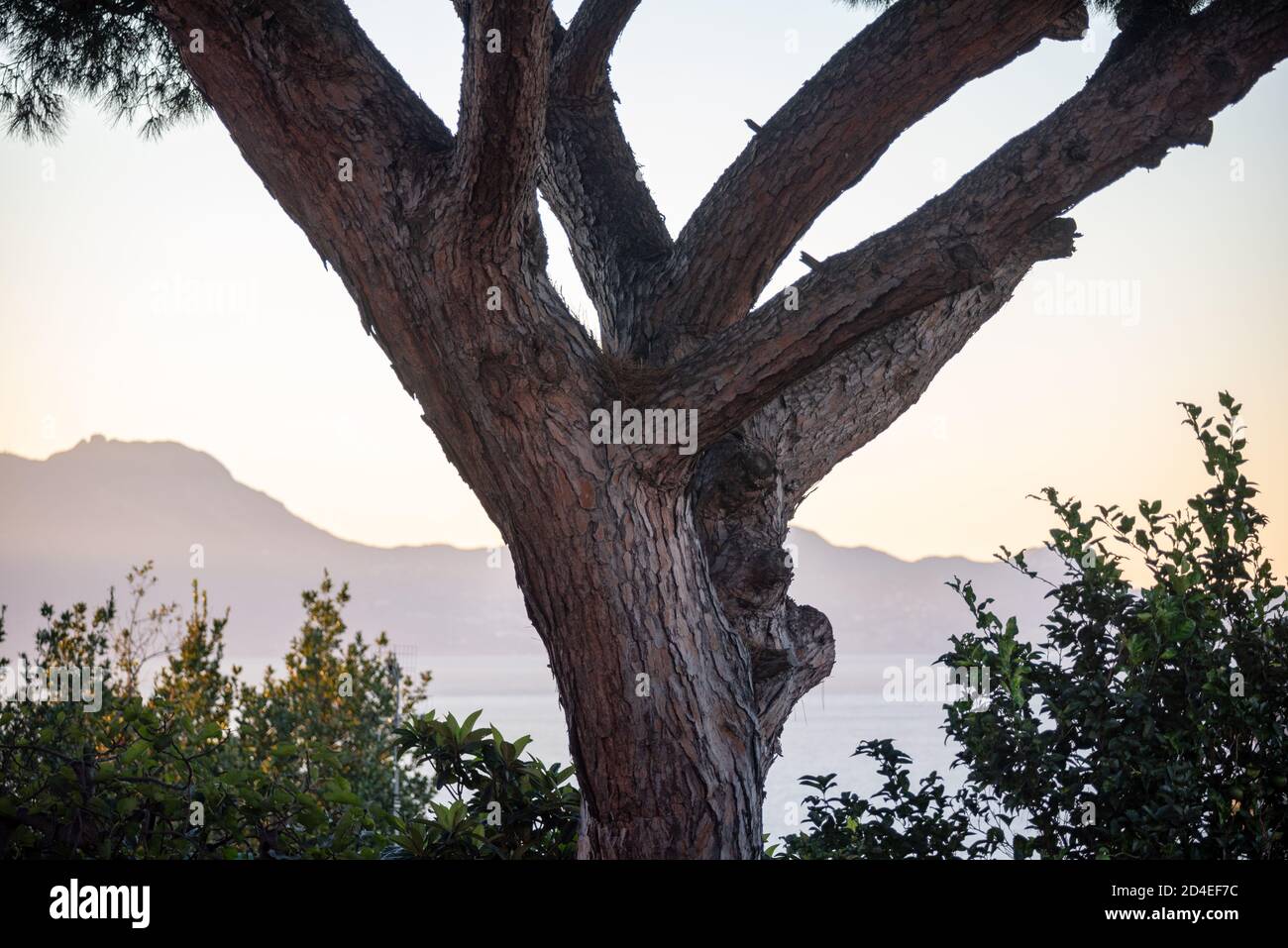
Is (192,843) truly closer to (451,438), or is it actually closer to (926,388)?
(451,438)

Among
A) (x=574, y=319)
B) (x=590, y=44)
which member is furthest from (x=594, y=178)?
(x=574, y=319)

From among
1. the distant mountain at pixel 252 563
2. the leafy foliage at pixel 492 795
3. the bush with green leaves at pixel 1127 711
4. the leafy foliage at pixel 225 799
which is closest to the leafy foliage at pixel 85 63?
the leafy foliage at pixel 225 799

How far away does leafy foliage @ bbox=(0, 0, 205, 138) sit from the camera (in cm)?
356

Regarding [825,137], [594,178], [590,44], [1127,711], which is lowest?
[1127,711]

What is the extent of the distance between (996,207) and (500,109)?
116cm

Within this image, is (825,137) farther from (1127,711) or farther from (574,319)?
(1127,711)

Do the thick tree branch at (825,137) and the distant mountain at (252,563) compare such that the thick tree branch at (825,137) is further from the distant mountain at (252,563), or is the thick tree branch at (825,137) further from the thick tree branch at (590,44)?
the distant mountain at (252,563)

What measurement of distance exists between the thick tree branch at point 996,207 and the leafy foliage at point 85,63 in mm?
2578

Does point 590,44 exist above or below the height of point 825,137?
above

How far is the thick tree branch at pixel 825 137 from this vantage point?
2748 millimetres

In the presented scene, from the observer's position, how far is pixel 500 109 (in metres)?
2.24

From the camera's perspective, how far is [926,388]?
3467mm

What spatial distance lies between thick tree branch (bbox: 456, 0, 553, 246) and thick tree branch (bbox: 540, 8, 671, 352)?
1.02 metres

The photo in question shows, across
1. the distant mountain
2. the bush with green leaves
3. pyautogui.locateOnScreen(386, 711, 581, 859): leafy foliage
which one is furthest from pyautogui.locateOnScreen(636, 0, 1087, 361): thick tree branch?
the distant mountain
